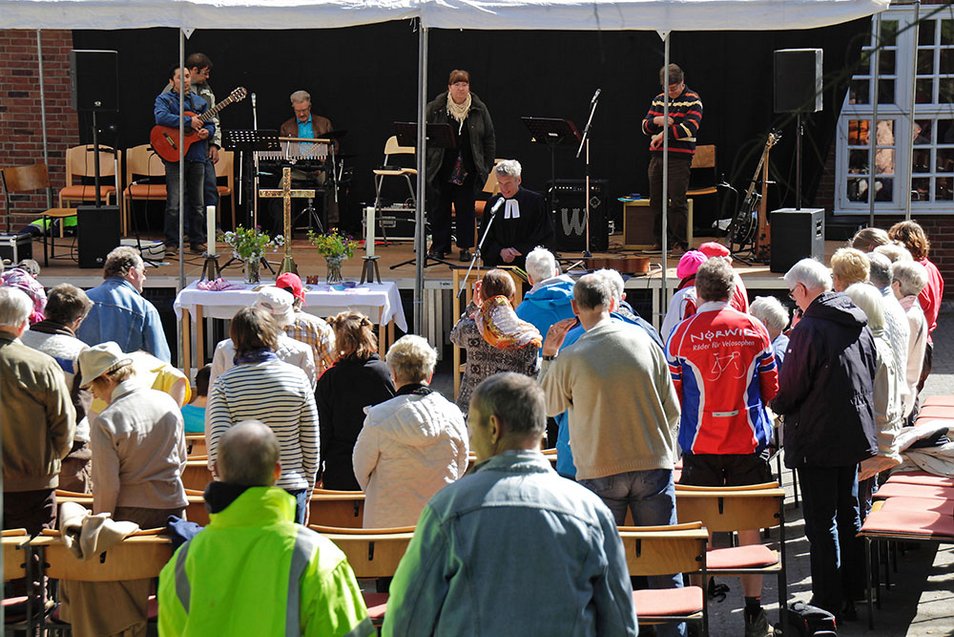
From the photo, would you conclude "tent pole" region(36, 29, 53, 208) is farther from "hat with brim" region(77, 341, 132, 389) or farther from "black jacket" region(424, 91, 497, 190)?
"hat with brim" region(77, 341, 132, 389)

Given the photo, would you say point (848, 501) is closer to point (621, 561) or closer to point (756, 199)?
point (621, 561)

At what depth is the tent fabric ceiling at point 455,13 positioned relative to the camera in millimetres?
9359

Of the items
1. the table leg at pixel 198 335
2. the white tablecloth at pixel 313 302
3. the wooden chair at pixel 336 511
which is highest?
the white tablecloth at pixel 313 302

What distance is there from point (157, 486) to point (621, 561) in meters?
2.29

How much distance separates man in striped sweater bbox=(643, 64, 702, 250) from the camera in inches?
475

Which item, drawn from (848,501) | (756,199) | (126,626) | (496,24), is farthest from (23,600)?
(756,199)

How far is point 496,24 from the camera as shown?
9.54m

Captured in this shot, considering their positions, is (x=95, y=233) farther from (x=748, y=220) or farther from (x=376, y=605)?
(x=376, y=605)

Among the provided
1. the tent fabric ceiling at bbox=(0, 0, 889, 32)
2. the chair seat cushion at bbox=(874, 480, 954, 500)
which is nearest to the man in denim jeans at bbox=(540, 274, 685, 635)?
the chair seat cushion at bbox=(874, 480, 954, 500)

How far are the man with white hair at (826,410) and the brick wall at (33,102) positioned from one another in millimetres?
10766

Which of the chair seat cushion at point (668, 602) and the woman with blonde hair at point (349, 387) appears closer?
the chair seat cushion at point (668, 602)

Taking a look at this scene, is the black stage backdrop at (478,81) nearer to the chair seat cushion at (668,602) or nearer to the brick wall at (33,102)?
the brick wall at (33,102)

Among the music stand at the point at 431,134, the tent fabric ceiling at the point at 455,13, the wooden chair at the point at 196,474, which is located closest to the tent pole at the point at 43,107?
the tent fabric ceiling at the point at 455,13

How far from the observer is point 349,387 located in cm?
572
